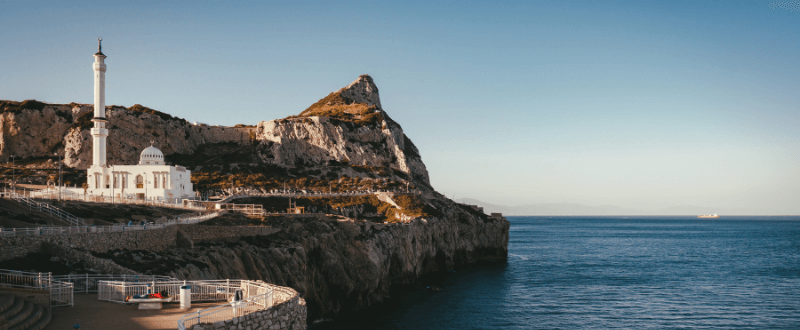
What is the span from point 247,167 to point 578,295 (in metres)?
94.5

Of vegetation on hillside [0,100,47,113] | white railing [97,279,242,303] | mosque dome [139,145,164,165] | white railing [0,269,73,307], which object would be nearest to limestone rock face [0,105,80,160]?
vegetation on hillside [0,100,47,113]

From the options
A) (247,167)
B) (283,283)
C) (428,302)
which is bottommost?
(428,302)

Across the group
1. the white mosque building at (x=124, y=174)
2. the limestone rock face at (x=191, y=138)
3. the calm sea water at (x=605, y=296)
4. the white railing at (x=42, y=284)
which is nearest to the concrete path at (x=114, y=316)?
the white railing at (x=42, y=284)

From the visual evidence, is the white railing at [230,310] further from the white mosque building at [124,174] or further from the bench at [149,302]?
the white mosque building at [124,174]

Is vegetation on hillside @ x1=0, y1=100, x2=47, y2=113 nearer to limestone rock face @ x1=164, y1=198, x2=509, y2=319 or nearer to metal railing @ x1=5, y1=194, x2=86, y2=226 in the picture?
metal railing @ x1=5, y1=194, x2=86, y2=226

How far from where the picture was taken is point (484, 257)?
339 ft

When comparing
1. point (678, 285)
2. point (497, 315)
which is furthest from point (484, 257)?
point (497, 315)

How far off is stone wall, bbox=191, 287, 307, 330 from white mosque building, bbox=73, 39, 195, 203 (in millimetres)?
74999

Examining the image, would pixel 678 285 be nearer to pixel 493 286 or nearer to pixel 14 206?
pixel 493 286

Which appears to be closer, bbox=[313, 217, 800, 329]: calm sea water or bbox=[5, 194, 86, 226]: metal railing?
bbox=[5, 194, 86, 226]: metal railing

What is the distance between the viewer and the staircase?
16875 mm

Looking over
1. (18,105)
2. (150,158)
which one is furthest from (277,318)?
(18,105)

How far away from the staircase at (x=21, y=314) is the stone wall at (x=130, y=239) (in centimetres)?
1101

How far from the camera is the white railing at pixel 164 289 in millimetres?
21609
